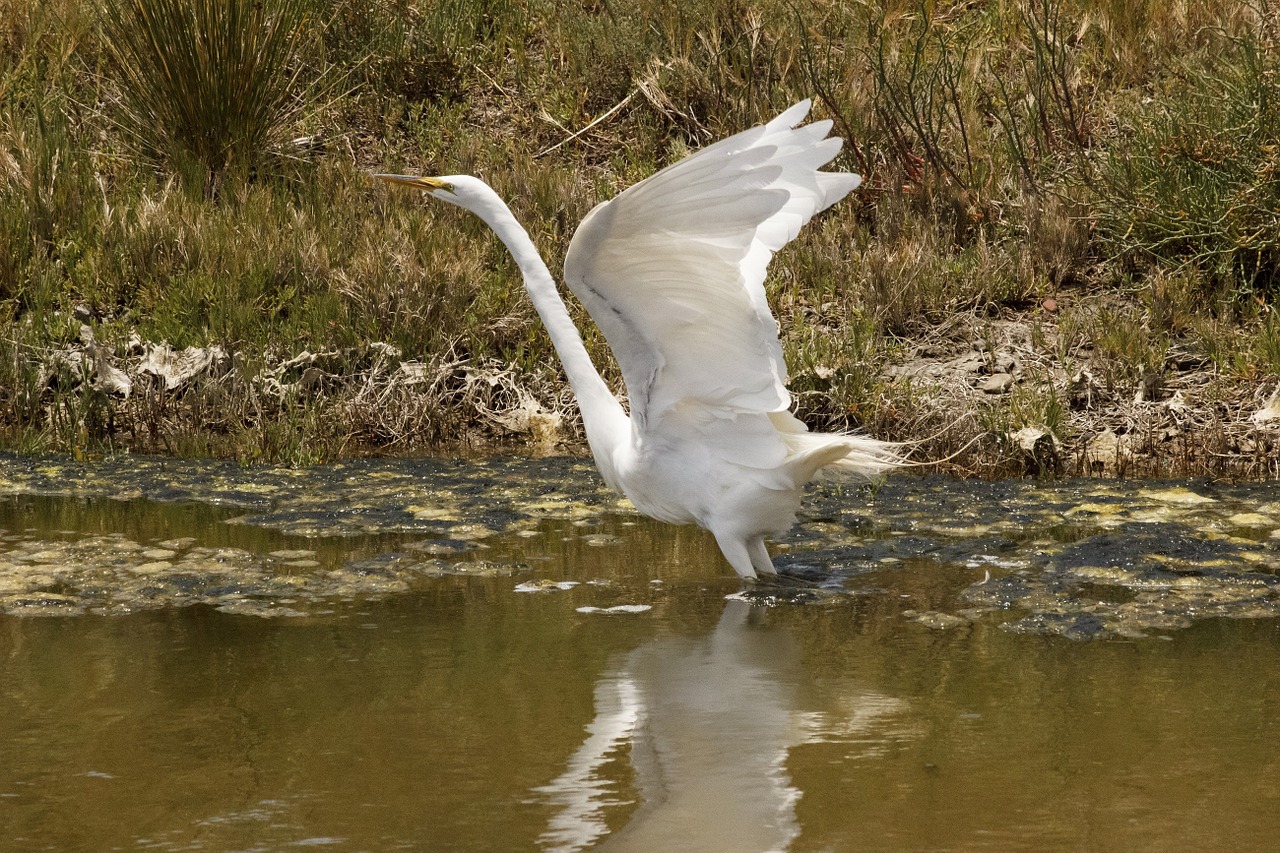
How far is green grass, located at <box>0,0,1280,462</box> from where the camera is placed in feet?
25.6

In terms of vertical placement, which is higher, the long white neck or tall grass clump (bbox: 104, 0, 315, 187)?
tall grass clump (bbox: 104, 0, 315, 187)

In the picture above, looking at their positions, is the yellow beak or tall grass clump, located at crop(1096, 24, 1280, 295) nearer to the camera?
the yellow beak

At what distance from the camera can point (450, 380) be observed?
26.6 feet

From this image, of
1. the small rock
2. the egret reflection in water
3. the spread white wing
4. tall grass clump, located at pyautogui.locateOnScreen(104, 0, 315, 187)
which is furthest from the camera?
tall grass clump, located at pyautogui.locateOnScreen(104, 0, 315, 187)

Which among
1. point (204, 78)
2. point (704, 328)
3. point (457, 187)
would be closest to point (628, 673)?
point (704, 328)

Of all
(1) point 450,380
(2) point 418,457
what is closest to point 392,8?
(1) point 450,380

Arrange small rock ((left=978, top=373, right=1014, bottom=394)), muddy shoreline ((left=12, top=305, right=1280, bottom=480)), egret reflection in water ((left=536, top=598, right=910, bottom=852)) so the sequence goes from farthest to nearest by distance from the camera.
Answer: small rock ((left=978, top=373, right=1014, bottom=394)) < muddy shoreline ((left=12, top=305, right=1280, bottom=480)) < egret reflection in water ((left=536, top=598, right=910, bottom=852))

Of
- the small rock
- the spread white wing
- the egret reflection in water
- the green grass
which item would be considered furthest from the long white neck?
the small rock

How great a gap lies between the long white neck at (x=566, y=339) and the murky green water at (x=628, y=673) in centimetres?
47

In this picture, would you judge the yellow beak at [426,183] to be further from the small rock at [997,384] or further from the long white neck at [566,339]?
the small rock at [997,384]

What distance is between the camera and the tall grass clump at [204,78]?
928 centimetres

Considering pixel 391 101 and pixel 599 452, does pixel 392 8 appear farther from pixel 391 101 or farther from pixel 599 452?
pixel 599 452

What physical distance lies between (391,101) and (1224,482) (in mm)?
6889

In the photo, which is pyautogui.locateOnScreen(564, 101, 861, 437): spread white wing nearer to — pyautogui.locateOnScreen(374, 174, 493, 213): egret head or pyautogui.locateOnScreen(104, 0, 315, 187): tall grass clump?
pyautogui.locateOnScreen(374, 174, 493, 213): egret head
